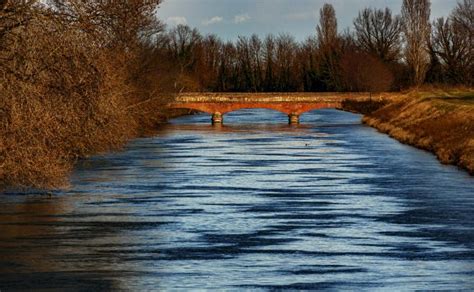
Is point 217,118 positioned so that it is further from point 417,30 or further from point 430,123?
point 430,123

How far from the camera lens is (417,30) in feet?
395

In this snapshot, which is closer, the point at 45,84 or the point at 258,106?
the point at 45,84

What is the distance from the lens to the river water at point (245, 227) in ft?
73.5

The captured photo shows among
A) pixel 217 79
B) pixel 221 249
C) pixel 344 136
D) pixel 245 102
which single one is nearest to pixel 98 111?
pixel 221 249

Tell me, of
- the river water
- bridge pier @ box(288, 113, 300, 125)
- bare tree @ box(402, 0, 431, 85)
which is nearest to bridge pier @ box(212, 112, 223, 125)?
bridge pier @ box(288, 113, 300, 125)

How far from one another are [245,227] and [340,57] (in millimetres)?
113170

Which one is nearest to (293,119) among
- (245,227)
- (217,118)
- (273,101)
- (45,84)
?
(273,101)

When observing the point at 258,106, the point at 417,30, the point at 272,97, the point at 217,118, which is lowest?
the point at 217,118

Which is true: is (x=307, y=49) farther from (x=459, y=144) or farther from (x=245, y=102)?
(x=459, y=144)

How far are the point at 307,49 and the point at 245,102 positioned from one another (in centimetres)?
5280

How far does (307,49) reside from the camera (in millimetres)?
154250

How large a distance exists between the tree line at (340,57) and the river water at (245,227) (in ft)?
216

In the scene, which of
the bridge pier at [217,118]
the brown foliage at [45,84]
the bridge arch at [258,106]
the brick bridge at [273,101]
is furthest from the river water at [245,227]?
the brick bridge at [273,101]

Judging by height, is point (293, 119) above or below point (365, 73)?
below
